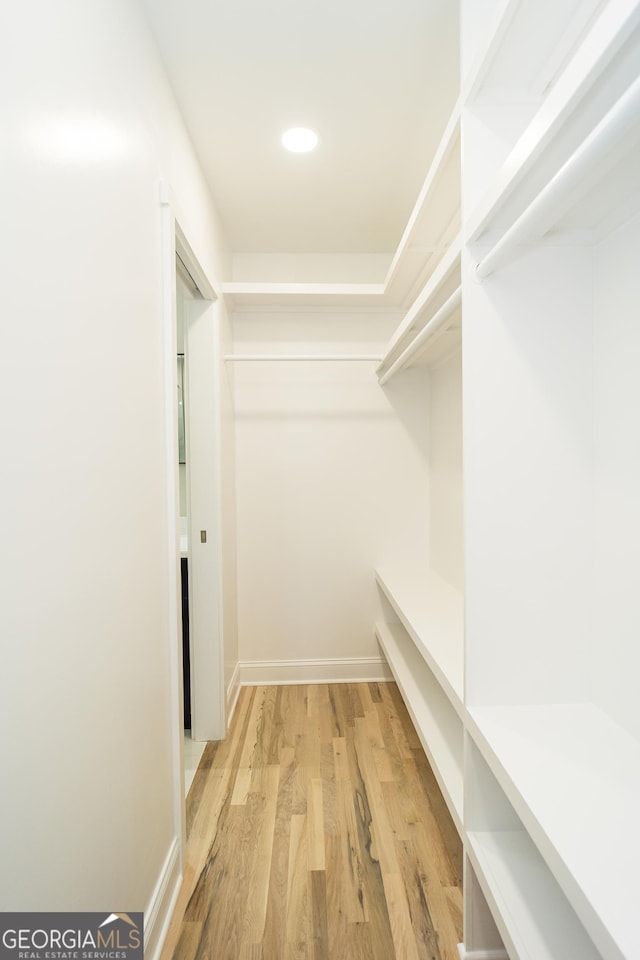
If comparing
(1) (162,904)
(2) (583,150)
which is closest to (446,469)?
(2) (583,150)

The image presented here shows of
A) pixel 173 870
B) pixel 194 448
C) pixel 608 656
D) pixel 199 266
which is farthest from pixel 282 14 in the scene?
pixel 173 870

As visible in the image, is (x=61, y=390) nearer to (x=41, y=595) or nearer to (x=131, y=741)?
(x=41, y=595)

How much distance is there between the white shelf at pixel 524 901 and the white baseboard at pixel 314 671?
5.62ft

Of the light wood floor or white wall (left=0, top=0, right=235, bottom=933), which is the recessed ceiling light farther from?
the light wood floor

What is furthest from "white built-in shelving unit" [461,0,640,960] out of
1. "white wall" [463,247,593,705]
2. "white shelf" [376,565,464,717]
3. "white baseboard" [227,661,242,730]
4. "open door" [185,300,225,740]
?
"white baseboard" [227,661,242,730]

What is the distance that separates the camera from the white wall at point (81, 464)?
72 centimetres

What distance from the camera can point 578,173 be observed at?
705mm

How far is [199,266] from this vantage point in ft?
6.21

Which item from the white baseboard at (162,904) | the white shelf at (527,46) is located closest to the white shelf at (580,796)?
the white baseboard at (162,904)

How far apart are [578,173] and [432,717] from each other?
1.77 m

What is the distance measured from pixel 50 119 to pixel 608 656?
1.61 meters

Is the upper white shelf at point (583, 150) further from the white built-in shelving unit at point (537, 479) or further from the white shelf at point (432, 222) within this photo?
the white shelf at point (432, 222)

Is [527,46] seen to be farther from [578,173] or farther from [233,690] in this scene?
[233,690]

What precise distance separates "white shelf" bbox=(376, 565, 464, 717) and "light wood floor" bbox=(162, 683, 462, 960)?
508 mm
